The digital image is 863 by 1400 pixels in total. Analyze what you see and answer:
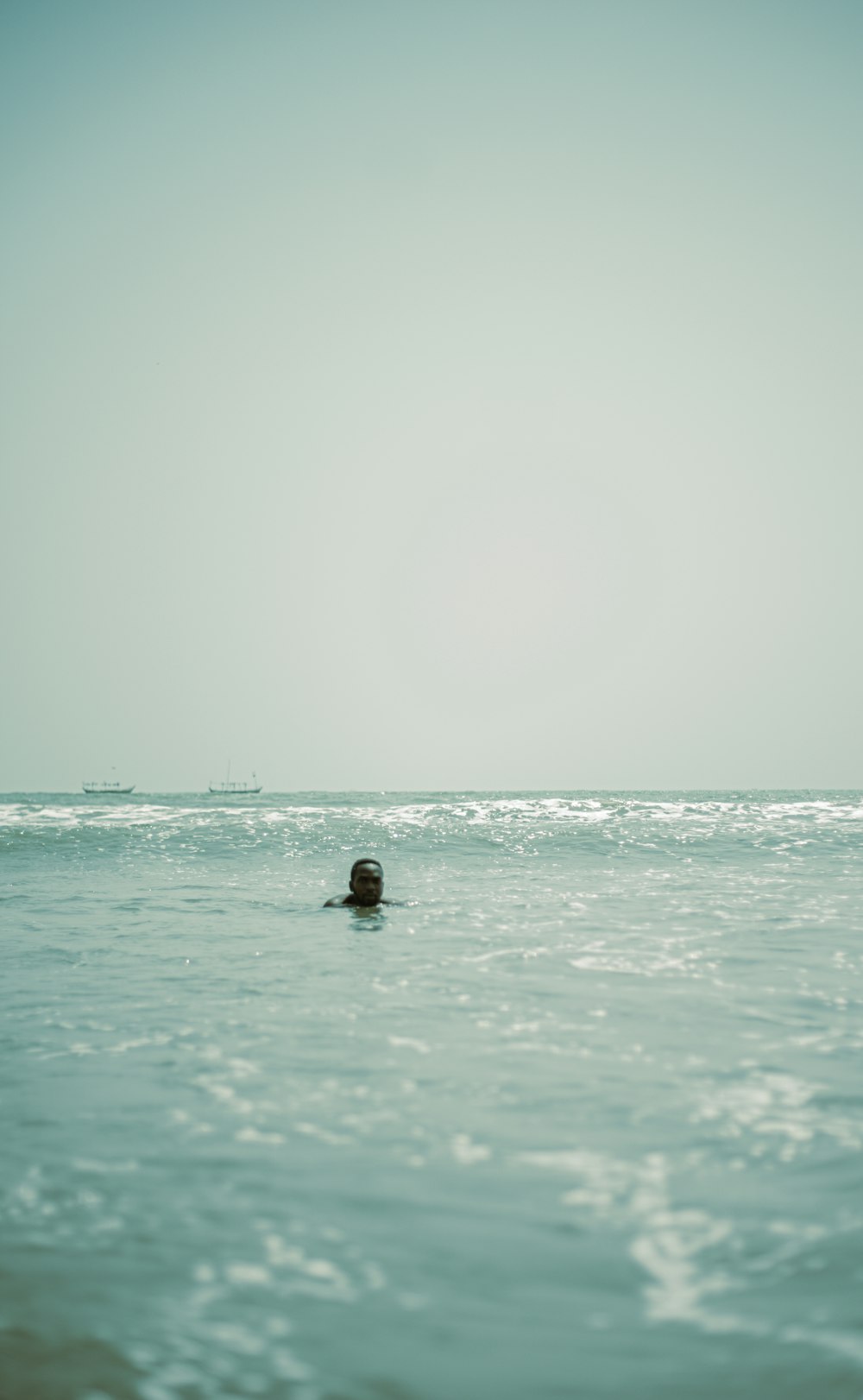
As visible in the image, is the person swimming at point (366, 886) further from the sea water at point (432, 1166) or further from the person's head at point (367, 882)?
the sea water at point (432, 1166)

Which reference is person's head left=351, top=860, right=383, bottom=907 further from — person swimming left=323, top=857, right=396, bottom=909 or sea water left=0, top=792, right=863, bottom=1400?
sea water left=0, top=792, right=863, bottom=1400

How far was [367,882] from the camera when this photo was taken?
42.4ft

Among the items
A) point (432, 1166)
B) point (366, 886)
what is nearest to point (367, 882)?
point (366, 886)

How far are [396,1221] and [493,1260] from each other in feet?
1.64

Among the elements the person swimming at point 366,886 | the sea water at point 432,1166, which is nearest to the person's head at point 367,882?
the person swimming at point 366,886

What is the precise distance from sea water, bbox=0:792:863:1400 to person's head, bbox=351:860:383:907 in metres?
2.12

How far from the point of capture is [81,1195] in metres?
3.99

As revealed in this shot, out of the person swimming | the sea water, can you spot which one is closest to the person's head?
the person swimming

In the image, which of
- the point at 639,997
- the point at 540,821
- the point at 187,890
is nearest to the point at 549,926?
the point at 639,997

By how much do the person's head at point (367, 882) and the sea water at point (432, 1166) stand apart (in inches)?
83.3

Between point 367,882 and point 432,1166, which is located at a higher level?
point 367,882

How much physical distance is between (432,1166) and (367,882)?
8.75 metres

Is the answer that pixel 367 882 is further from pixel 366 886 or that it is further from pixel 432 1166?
pixel 432 1166

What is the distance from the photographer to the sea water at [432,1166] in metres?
2.89
